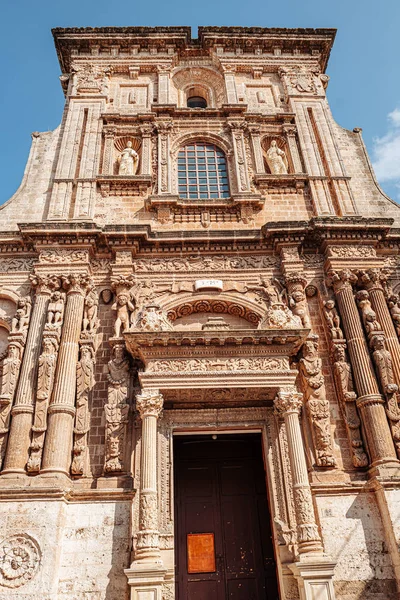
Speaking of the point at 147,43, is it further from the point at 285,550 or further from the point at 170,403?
the point at 285,550

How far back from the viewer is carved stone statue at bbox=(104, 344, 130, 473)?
30.5 ft

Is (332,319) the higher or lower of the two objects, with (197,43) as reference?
lower

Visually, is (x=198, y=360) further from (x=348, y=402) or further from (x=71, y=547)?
(x=71, y=547)

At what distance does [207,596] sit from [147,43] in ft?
54.5

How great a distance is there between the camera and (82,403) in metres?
9.90

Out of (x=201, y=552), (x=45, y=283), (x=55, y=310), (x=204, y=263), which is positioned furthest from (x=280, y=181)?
(x=201, y=552)

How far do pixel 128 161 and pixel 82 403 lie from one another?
741 cm

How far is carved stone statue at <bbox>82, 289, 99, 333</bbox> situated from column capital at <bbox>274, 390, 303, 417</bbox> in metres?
4.36

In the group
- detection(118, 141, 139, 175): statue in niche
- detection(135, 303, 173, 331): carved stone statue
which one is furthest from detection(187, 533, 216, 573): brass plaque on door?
detection(118, 141, 139, 175): statue in niche

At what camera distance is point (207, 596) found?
9.88 meters

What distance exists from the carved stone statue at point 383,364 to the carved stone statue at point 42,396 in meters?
6.80

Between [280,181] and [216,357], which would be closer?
[216,357]

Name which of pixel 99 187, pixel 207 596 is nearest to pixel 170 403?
pixel 207 596

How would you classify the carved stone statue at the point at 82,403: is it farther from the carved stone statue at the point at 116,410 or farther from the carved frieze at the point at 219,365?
the carved frieze at the point at 219,365
